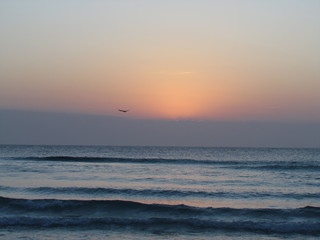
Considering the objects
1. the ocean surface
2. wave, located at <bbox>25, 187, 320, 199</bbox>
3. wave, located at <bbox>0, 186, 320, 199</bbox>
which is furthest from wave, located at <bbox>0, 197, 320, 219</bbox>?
wave, located at <bbox>25, 187, 320, 199</bbox>

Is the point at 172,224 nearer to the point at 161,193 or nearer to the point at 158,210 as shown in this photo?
the point at 158,210

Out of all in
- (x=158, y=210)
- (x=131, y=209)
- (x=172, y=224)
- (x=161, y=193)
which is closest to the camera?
(x=172, y=224)

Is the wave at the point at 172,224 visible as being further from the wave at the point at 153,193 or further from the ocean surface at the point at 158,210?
the wave at the point at 153,193

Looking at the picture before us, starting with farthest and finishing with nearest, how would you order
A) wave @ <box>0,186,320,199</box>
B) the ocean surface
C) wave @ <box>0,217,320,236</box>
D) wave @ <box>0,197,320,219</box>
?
wave @ <box>0,186,320,199</box> < wave @ <box>0,197,320,219</box> < wave @ <box>0,217,320,236</box> < the ocean surface

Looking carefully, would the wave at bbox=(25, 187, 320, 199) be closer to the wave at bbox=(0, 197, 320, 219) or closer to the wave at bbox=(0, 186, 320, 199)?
the wave at bbox=(0, 186, 320, 199)

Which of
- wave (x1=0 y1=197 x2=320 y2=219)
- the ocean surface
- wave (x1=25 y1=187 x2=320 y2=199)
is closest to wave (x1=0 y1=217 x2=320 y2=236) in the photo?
the ocean surface

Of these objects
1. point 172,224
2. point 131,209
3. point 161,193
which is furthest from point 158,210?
point 161,193

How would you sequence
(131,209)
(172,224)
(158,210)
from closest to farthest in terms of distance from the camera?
(172,224)
(158,210)
(131,209)

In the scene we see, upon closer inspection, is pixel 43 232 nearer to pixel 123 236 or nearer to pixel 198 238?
pixel 123 236

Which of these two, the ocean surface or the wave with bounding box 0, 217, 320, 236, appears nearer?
the ocean surface

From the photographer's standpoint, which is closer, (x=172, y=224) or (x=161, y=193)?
(x=172, y=224)

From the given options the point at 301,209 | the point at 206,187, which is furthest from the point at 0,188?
the point at 301,209

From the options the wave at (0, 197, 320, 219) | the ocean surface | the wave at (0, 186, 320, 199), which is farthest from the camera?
the wave at (0, 186, 320, 199)

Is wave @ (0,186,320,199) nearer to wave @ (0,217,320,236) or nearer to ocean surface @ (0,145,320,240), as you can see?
ocean surface @ (0,145,320,240)
